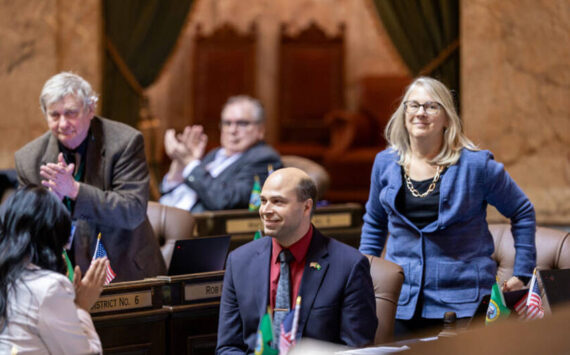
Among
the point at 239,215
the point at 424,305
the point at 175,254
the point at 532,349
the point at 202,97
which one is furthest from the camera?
the point at 202,97

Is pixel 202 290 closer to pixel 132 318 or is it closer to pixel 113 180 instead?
pixel 132 318

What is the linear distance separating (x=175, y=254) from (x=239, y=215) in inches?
69.4

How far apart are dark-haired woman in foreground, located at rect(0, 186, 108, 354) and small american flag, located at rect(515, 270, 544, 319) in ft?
4.94

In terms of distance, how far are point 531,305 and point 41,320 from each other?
67.0 inches

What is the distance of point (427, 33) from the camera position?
7.50m

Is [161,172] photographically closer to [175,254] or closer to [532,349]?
[175,254]

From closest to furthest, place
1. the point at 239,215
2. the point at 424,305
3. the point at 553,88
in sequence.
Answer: the point at 424,305 → the point at 239,215 → the point at 553,88

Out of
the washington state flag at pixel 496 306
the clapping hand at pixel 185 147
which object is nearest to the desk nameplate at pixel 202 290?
the washington state flag at pixel 496 306

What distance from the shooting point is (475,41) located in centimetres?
728

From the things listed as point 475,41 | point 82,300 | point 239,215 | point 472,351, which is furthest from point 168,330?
point 475,41

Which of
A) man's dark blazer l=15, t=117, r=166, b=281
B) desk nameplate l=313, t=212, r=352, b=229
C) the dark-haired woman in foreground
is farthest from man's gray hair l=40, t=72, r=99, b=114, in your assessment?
desk nameplate l=313, t=212, r=352, b=229

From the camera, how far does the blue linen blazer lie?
3332 mm

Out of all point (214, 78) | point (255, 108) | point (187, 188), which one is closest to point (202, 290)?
point (187, 188)

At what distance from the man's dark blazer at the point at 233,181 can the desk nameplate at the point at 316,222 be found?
0.28m
